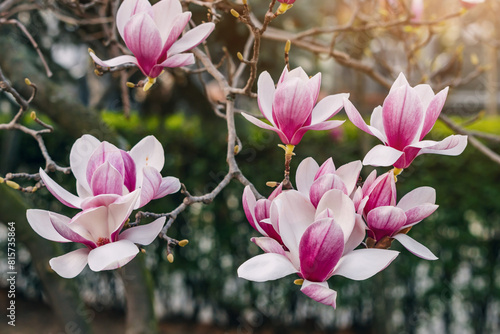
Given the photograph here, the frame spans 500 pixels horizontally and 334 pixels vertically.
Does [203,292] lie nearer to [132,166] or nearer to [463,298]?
[463,298]

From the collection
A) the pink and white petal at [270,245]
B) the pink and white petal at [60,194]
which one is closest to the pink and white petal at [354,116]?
the pink and white petal at [270,245]

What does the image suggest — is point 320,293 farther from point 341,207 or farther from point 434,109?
point 434,109

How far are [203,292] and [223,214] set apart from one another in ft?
2.54

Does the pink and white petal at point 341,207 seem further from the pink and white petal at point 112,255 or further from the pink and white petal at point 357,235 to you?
the pink and white petal at point 112,255

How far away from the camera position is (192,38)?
871 millimetres

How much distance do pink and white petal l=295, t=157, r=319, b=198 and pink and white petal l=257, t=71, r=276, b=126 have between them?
9 cm

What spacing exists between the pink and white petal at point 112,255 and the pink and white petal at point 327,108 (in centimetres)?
36

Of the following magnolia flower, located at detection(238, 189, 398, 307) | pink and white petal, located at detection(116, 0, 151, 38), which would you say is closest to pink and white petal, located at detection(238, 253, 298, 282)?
magnolia flower, located at detection(238, 189, 398, 307)

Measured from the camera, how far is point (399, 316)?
423 centimetres

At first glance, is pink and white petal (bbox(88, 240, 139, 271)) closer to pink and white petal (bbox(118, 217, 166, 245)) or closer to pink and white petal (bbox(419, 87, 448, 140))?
pink and white petal (bbox(118, 217, 166, 245))

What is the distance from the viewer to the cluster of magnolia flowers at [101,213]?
2.32 ft

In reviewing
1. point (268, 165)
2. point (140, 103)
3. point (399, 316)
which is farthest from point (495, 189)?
point (140, 103)

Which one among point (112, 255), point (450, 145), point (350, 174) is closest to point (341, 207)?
point (350, 174)

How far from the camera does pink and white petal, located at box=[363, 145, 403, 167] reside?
75cm
